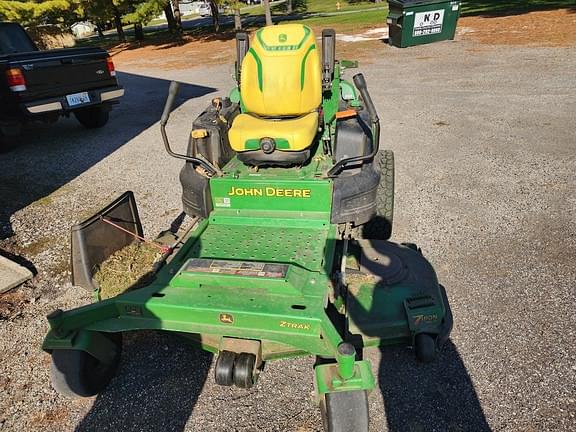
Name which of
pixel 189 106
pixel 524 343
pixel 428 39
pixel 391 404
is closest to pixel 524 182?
pixel 524 343

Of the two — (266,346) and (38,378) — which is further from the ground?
(266,346)

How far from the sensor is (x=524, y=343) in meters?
3.19

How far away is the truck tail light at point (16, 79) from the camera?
21.5 ft

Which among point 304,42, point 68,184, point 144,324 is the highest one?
point 304,42

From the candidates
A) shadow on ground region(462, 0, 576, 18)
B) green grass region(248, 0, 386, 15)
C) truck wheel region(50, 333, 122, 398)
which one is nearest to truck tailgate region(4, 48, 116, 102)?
truck wheel region(50, 333, 122, 398)

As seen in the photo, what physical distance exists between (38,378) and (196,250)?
1.47 metres

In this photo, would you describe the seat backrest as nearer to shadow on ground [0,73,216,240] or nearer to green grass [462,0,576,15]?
shadow on ground [0,73,216,240]

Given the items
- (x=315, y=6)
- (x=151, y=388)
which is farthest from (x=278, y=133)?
(x=315, y=6)

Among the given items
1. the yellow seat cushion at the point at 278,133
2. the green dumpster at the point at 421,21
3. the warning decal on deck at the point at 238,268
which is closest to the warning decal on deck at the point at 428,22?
the green dumpster at the point at 421,21

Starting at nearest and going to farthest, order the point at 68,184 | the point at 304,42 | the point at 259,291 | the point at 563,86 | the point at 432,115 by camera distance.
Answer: the point at 259,291, the point at 304,42, the point at 68,184, the point at 432,115, the point at 563,86

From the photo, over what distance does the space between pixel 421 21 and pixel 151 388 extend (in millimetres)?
15698

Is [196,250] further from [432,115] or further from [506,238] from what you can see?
[432,115]

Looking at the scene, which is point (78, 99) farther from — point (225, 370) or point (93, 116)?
point (225, 370)

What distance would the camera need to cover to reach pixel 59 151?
7762 millimetres
